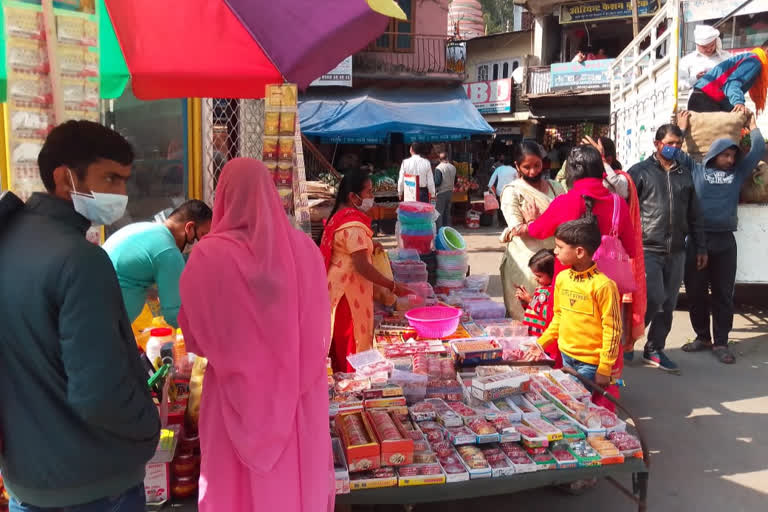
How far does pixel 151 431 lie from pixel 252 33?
1.84m

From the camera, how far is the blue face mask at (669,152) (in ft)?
15.7

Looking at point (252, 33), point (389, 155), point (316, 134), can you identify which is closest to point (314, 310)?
point (252, 33)

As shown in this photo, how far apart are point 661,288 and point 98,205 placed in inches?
179

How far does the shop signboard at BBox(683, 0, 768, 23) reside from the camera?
1271 cm

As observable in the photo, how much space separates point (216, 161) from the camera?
6059 millimetres

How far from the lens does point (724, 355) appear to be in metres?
5.41

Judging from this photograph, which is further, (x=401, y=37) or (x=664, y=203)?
(x=401, y=37)

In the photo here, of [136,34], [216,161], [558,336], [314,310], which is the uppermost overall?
[136,34]

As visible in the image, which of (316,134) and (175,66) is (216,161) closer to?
(175,66)

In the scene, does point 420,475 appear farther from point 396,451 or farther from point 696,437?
point 696,437

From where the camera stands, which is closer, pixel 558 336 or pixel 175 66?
pixel 175 66

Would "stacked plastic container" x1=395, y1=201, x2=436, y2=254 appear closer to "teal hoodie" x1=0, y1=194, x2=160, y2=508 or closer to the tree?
"teal hoodie" x1=0, y1=194, x2=160, y2=508

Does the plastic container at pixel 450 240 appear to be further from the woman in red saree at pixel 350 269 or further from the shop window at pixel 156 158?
the shop window at pixel 156 158

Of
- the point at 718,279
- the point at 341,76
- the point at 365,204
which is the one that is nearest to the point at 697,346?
the point at 718,279
